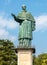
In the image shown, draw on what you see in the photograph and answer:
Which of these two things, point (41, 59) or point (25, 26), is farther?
point (41, 59)

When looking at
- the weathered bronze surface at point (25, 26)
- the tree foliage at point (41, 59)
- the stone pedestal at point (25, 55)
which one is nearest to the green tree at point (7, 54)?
the tree foliage at point (41, 59)

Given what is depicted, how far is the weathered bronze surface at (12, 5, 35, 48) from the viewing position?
2698 centimetres

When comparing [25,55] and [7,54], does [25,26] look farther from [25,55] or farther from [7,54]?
[7,54]

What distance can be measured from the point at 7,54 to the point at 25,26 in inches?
757

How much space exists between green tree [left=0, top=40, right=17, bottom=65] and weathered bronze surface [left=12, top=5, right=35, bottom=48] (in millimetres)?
16421

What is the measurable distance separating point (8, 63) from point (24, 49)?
18.1 metres

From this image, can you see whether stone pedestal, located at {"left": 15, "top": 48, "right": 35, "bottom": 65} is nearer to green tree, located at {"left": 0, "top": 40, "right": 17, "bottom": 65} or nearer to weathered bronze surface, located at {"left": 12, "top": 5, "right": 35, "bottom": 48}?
weathered bronze surface, located at {"left": 12, "top": 5, "right": 35, "bottom": 48}

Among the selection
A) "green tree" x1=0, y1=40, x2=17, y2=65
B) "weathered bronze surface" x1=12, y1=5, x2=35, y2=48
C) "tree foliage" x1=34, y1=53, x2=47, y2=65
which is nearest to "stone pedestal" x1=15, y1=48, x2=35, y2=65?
"weathered bronze surface" x1=12, y1=5, x2=35, y2=48

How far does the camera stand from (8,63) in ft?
145

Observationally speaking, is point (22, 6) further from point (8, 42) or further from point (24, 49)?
point (8, 42)

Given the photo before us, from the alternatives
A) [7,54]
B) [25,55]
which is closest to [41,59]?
[7,54]

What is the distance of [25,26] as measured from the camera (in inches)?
1078

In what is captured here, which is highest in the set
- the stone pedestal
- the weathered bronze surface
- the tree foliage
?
the weathered bronze surface

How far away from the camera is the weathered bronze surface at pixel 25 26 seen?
26984 mm
